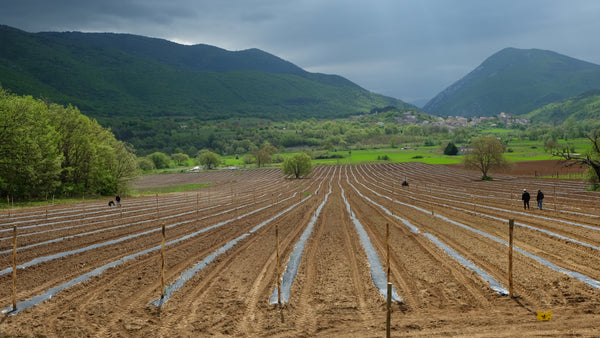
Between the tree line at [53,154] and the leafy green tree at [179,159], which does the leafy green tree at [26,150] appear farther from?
the leafy green tree at [179,159]

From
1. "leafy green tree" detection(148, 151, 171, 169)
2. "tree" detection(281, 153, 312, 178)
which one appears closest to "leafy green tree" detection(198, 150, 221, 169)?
"leafy green tree" detection(148, 151, 171, 169)

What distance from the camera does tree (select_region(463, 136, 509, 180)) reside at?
2894 inches

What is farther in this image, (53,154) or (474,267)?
(53,154)

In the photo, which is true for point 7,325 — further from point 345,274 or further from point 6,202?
point 6,202

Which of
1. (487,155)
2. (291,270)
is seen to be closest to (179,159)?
(487,155)

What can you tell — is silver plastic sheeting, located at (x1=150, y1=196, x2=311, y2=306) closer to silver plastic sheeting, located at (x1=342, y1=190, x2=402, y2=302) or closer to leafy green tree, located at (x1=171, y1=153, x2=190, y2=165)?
silver plastic sheeting, located at (x1=342, y1=190, x2=402, y2=302)

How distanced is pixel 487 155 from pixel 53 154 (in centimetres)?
7167

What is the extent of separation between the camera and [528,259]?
14133mm

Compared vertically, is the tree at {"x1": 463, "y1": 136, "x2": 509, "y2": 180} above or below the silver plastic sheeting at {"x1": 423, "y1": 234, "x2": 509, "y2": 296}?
above

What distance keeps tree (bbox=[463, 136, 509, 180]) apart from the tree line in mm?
63117

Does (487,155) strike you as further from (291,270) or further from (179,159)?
(179,159)

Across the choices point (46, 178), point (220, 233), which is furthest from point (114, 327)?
point (46, 178)

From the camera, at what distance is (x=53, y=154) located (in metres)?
44.1

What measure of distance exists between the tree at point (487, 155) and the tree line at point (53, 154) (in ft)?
207
